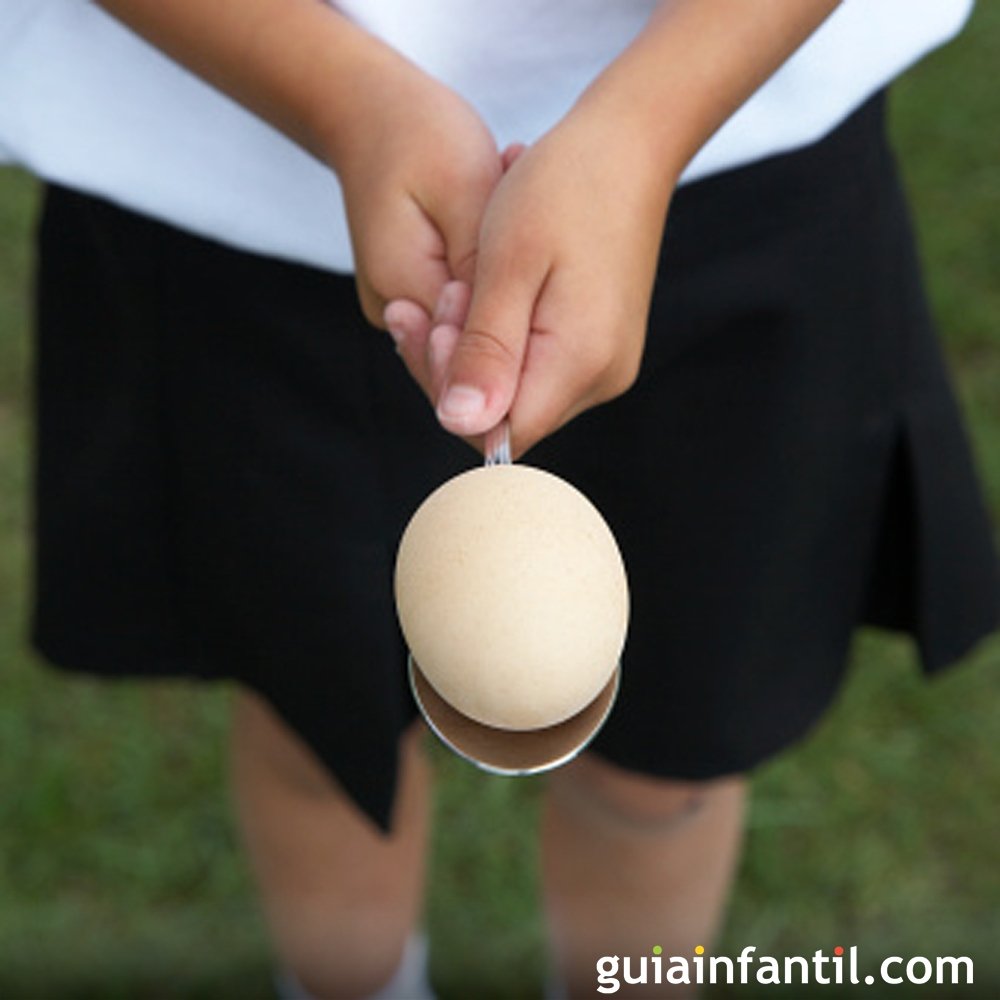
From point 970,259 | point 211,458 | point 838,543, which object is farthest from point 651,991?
point 970,259

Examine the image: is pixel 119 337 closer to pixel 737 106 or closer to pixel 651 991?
pixel 737 106

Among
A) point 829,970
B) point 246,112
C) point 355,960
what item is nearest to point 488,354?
point 246,112

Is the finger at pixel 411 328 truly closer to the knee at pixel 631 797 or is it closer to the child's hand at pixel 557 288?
the child's hand at pixel 557 288

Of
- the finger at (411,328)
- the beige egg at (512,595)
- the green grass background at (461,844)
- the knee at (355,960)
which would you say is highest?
the finger at (411,328)

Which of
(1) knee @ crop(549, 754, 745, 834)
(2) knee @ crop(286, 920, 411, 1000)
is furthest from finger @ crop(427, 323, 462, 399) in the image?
(2) knee @ crop(286, 920, 411, 1000)

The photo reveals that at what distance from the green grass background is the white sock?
68 mm

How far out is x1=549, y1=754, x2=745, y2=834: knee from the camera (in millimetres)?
1030

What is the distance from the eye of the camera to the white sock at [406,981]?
3.78 ft

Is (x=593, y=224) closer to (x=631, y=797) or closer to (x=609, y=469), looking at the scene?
(x=609, y=469)

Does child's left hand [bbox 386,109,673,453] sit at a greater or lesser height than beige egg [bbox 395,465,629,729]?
greater

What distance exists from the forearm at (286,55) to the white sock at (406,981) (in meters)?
0.60

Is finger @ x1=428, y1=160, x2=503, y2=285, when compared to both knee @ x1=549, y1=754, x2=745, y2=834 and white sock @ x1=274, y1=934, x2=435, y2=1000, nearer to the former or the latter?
knee @ x1=549, y1=754, x2=745, y2=834

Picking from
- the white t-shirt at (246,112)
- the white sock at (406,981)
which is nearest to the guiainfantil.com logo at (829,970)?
the white sock at (406,981)

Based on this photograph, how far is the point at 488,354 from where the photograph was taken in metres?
0.62
